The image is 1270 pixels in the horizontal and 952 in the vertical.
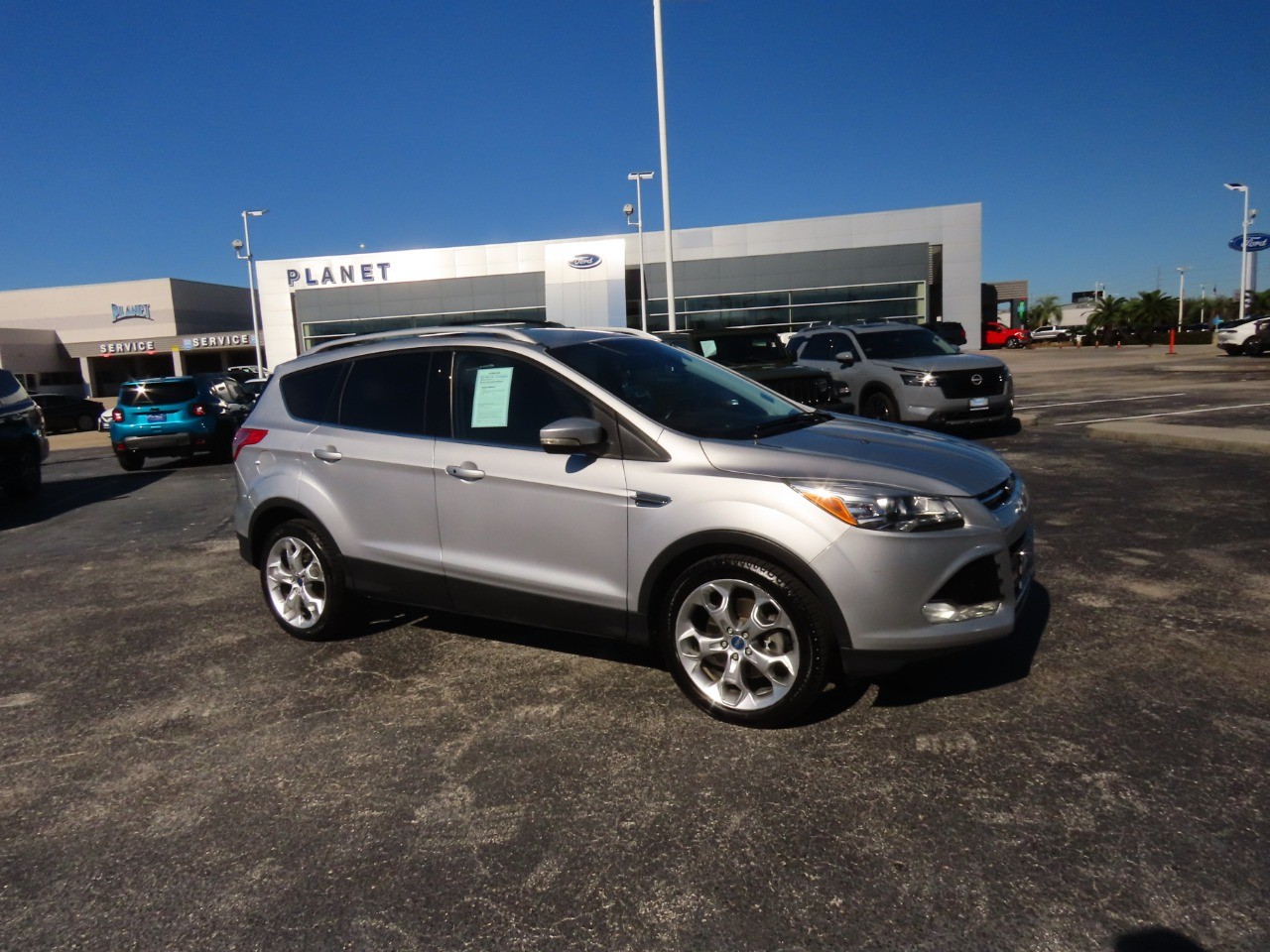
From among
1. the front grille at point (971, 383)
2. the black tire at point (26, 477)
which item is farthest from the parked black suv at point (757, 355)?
the black tire at point (26, 477)

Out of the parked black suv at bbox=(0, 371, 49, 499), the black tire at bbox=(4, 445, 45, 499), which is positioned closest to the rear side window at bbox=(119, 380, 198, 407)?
the parked black suv at bbox=(0, 371, 49, 499)

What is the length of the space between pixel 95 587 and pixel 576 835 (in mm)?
5568

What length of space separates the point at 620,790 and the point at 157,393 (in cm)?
1443

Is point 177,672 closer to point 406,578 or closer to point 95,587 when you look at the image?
point 406,578

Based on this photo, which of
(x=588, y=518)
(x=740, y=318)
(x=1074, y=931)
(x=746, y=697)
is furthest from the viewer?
(x=740, y=318)

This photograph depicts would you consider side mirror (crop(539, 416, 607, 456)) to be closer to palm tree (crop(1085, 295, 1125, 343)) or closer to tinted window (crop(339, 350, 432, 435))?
tinted window (crop(339, 350, 432, 435))

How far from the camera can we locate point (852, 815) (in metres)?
3.11

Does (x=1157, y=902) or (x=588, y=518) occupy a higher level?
(x=588, y=518)

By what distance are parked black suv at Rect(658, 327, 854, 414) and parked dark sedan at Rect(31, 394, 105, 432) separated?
27.2m

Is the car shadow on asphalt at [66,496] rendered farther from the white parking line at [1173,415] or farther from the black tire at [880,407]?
the white parking line at [1173,415]

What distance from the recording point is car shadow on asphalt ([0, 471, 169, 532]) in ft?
35.9

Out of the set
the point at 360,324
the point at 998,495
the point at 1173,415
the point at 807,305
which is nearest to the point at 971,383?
the point at 1173,415

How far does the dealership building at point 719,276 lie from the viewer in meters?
47.2

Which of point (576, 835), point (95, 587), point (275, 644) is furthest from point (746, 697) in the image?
point (95, 587)
